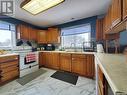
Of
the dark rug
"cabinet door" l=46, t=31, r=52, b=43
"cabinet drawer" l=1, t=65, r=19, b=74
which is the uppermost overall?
"cabinet door" l=46, t=31, r=52, b=43

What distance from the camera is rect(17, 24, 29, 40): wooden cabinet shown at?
3.84 m

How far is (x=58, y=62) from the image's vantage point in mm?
4047

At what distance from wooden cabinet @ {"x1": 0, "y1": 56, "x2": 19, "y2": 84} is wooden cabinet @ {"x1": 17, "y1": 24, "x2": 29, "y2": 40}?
1099 millimetres

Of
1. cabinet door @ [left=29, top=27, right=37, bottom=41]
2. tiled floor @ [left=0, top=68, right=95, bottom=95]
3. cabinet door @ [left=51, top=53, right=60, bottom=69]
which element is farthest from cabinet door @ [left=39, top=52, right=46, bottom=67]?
tiled floor @ [left=0, top=68, right=95, bottom=95]

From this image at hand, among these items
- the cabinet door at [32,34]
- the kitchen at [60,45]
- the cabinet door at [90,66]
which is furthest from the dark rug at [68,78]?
the cabinet door at [32,34]

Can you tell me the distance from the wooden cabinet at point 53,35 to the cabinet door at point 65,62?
3.69 ft

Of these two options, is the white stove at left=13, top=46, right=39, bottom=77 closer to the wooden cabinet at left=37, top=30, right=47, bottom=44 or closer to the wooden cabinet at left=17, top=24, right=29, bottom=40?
the wooden cabinet at left=17, top=24, right=29, bottom=40

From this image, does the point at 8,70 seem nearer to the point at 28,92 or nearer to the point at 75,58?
the point at 28,92

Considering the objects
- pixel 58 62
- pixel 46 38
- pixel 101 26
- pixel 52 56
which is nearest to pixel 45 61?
pixel 52 56

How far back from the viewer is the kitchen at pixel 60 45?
7.22 feet

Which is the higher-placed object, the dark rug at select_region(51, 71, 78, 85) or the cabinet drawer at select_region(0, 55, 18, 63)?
the cabinet drawer at select_region(0, 55, 18, 63)

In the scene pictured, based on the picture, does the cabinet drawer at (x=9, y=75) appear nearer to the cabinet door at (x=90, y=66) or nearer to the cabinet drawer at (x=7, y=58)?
the cabinet drawer at (x=7, y=58)

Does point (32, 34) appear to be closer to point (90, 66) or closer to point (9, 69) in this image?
point (9, 69)

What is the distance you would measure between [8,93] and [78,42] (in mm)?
3022
